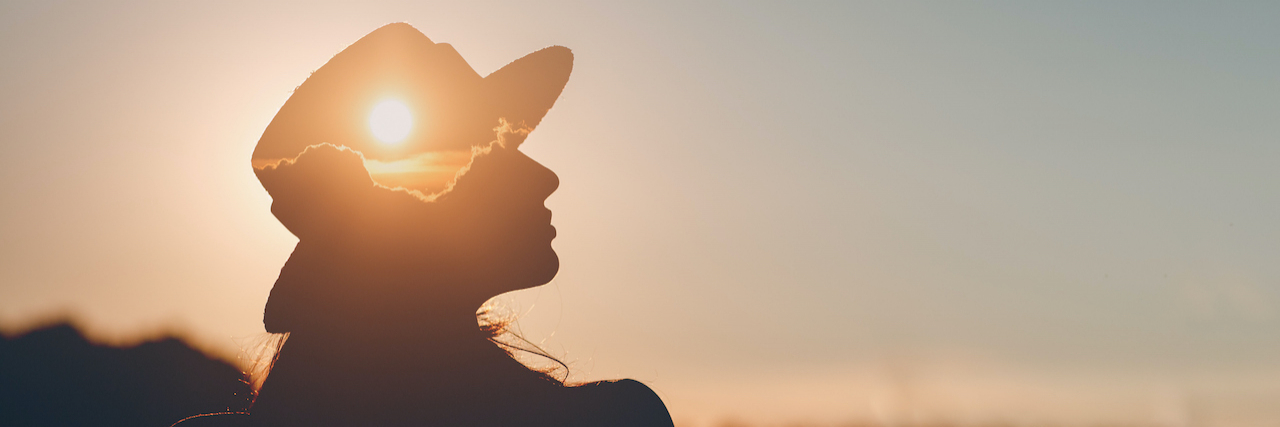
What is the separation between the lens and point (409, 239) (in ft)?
15.0

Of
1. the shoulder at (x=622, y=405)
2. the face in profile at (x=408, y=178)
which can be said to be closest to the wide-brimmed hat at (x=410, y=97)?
the face in profile at (x=408, y=178)

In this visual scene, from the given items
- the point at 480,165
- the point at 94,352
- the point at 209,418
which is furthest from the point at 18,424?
the point at 480,165

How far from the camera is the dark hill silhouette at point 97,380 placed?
1727cm

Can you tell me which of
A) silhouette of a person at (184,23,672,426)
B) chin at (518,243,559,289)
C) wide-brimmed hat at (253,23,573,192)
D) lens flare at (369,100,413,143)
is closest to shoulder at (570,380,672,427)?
silhouette of a person at (184,23,672,426)

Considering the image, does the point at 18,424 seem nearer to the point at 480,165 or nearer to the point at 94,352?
the point at 94,352

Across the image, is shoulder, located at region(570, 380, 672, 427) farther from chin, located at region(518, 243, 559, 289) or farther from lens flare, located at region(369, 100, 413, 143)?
lens flare, located at region(369, 100, 413, 143)

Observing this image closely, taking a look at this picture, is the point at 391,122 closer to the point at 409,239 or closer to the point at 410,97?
the point at 410,97

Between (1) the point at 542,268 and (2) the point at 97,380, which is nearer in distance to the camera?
(1) the point at 542,268

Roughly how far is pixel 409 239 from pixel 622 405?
153 centimetres

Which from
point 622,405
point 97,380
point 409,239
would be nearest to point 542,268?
point 409,239

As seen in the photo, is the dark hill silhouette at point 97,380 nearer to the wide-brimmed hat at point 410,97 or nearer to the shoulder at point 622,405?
the wide-brimmed hat at point 410,97

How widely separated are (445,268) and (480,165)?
63cm

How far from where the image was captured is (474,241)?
4.77m

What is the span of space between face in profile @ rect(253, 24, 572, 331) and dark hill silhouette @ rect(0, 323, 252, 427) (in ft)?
42.8
